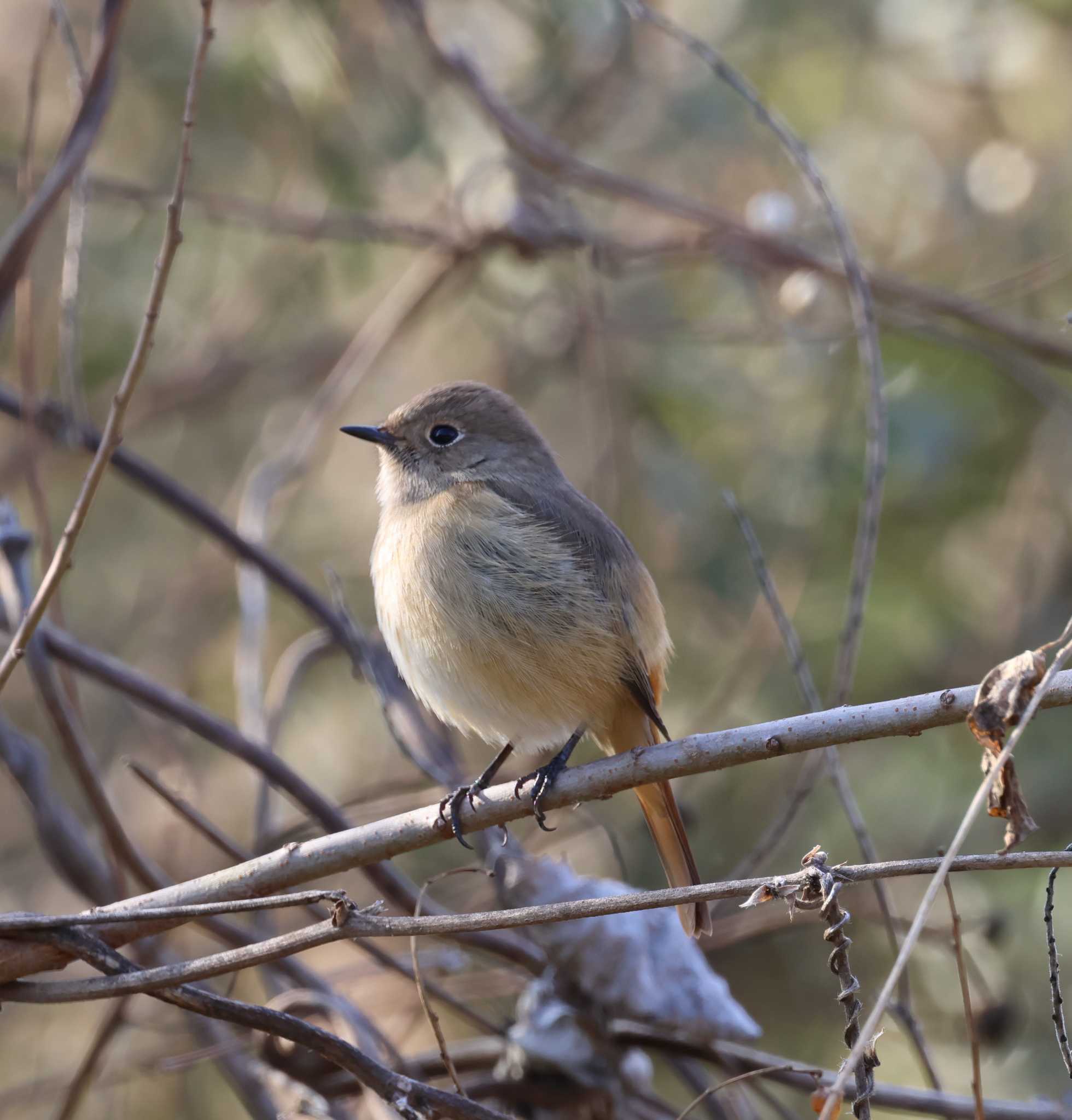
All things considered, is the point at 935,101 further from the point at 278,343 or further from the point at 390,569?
the point at 390,569

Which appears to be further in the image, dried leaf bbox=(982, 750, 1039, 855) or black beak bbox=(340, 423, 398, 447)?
black beak bbox=(340, 423, 398, 447)

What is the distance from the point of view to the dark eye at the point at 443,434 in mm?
3932

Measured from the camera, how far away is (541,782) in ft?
9.05

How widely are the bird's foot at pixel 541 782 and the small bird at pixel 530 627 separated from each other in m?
0.01

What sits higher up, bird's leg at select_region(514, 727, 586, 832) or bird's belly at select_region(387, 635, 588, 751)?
bird's belly at select_region(387, 635, 588, 751)

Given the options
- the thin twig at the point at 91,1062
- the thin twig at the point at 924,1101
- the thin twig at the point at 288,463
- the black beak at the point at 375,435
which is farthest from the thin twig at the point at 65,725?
the thin twig at the point at 924,1101

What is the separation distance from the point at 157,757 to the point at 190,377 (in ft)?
5.66

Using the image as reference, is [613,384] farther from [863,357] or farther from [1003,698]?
[1003,698]

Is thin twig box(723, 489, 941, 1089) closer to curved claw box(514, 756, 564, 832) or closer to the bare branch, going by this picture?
curved claw box(514, 756, 564, 832)

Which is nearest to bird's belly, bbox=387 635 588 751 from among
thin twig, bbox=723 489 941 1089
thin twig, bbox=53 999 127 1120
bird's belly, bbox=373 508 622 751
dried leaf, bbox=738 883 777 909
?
bird's belly, bbox=373 508 622 751

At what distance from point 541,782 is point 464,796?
0.19m

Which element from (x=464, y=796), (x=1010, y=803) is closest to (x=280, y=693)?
(x=464, y=796)

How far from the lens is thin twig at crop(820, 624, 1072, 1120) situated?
166cm

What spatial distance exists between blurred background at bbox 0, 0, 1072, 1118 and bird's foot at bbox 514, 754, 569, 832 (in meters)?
1.03
